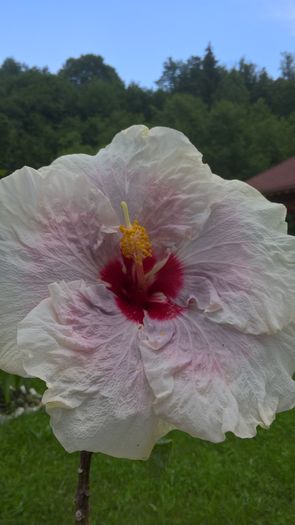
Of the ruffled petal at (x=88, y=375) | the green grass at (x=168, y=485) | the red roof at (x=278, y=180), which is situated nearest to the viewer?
the ruffled petal at (x=88, y=375)

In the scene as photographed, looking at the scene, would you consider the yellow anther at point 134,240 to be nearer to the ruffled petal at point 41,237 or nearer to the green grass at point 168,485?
the ruffled petal at point 41,237

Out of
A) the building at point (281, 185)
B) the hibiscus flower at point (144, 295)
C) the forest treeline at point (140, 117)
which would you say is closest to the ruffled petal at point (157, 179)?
the hibiscus flower at point (144, 295)

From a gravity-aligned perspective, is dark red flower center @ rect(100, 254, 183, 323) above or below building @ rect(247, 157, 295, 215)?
above

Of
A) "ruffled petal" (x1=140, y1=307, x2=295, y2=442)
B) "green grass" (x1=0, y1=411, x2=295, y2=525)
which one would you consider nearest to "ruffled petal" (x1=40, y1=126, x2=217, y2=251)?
"ruffled petal" (x1=140, y1=307, x2=295, y2=442)

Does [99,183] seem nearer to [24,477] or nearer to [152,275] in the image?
[152,275]

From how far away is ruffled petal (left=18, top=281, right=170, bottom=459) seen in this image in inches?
20.1

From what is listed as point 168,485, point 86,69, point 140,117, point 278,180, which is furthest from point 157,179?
point 86,69

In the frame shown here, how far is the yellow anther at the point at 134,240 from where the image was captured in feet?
2.18

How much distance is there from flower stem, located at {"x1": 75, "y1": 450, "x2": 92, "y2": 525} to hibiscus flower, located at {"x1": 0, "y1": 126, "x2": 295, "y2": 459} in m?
0.09

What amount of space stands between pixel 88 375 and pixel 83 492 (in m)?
0.14

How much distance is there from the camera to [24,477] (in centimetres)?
314

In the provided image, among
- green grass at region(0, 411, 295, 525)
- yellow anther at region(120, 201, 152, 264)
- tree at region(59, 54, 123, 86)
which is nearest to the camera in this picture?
yellow anther at region(120, 201, 152, 264)

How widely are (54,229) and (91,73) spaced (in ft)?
138

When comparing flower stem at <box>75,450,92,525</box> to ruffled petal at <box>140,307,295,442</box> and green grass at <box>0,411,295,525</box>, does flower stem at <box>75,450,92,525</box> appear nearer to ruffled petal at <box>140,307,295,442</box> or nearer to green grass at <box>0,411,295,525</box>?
ruffled petal at <box>140,307,295,442</box>
